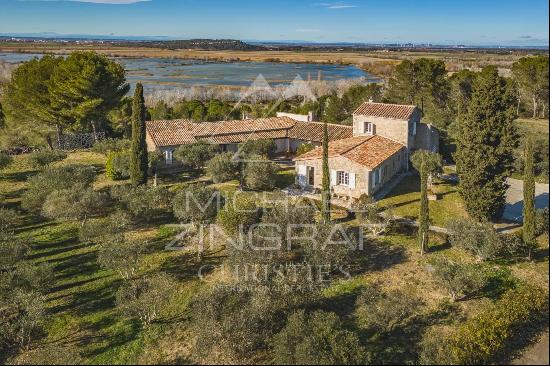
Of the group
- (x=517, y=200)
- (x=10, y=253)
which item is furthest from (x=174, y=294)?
(x=517, y=200)

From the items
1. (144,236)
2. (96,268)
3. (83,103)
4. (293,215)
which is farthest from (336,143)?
(83,103)

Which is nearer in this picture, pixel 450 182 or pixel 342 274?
pixel 342 274

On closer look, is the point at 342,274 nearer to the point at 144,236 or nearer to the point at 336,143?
the point at 144,236

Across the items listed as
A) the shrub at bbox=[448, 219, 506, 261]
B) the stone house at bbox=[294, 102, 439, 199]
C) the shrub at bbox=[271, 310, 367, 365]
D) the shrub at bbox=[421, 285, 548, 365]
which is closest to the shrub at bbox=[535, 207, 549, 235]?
the shrub at bbox=[448, 219, 506, 261]

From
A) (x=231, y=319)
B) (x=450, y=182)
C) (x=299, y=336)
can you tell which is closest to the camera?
(x=299, y=336)

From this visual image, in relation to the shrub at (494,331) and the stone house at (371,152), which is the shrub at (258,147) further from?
the shrub at (494,331)

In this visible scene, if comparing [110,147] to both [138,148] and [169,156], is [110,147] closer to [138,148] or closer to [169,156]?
[169,156]
